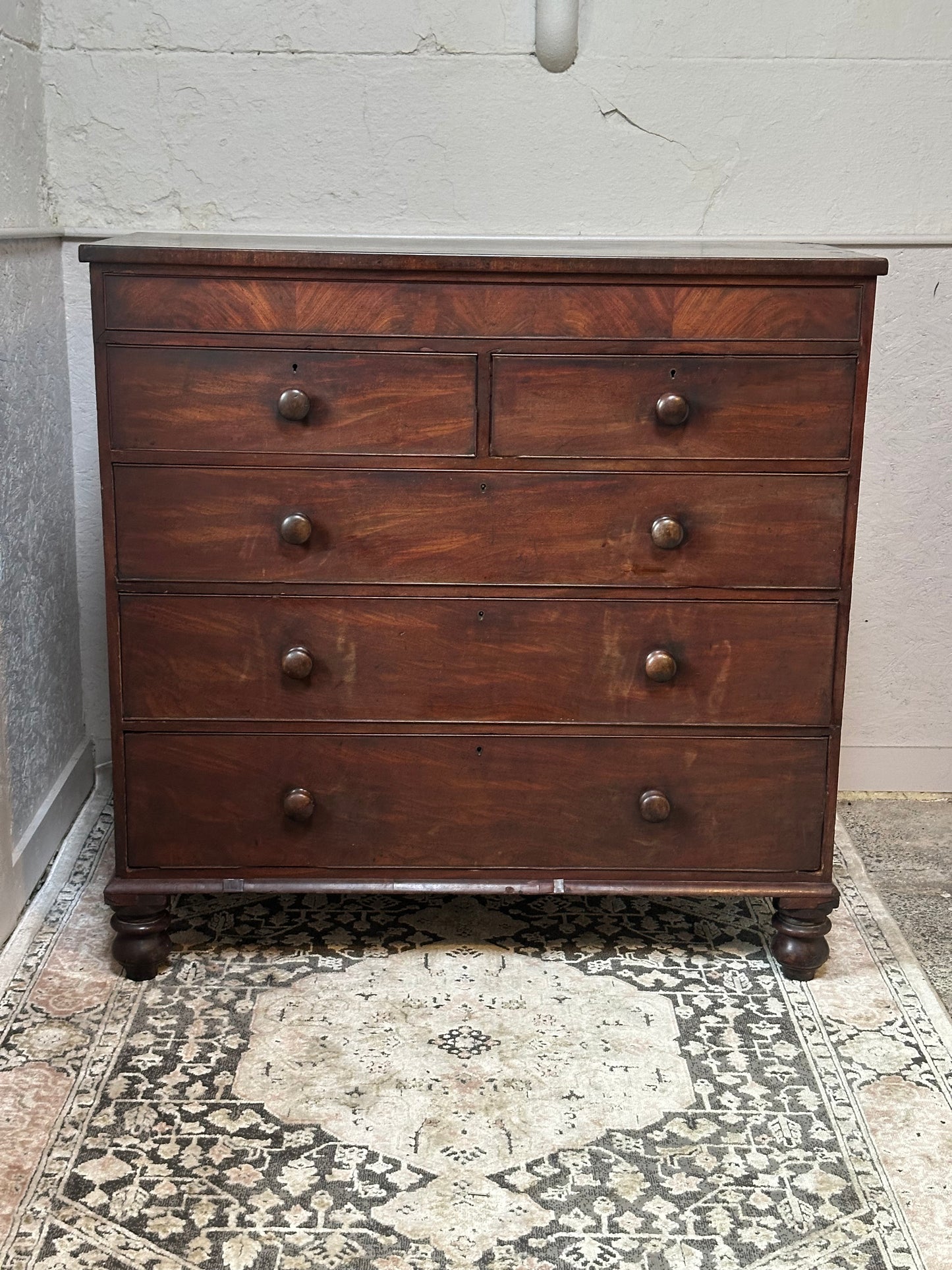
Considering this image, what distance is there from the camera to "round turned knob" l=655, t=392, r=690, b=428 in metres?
2.07

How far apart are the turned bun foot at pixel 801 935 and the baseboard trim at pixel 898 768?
0.81 m

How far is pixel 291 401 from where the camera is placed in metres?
2.06

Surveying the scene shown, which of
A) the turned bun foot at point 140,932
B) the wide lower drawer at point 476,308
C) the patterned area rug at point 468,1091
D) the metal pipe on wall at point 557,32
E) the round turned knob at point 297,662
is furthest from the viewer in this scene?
the metal pipe on wall at point 557,32

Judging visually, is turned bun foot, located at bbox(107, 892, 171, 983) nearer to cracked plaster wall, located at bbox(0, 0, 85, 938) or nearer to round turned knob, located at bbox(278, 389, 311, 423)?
cracked plaster wall, located at bbox(0, 0, 85, 938)

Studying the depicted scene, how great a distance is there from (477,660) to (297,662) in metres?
0.29

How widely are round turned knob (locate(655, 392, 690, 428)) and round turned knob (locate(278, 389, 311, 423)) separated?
1.81 feet

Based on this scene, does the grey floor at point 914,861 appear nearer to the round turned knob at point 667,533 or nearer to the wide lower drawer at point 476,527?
the wide lower drawer at point 476,527

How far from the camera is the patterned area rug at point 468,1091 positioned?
5.63 feet

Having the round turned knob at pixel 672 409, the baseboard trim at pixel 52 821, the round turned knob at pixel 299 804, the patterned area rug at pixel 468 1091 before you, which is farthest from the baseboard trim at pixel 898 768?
the baseboard trim at pixel 52 821

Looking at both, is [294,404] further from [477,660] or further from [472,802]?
[472,802]

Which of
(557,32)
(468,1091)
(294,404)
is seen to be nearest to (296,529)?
(294,404)

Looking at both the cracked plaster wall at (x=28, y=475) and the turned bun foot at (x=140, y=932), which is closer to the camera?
the turned bun foot at (x=140, y=932)

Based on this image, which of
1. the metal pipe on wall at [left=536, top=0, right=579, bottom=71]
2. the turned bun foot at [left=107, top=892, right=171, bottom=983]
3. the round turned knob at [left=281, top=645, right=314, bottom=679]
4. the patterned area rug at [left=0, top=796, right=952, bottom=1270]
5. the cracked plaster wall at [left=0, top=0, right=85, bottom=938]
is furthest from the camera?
the metal pipe on wall at [left=536, top=0, right=579, bottom=71]

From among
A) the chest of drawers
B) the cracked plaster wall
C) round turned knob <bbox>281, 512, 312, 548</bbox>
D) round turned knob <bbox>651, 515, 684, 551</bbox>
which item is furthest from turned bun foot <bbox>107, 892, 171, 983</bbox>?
round turned knob <bbox>651, 515, 684, 551</bbox>
